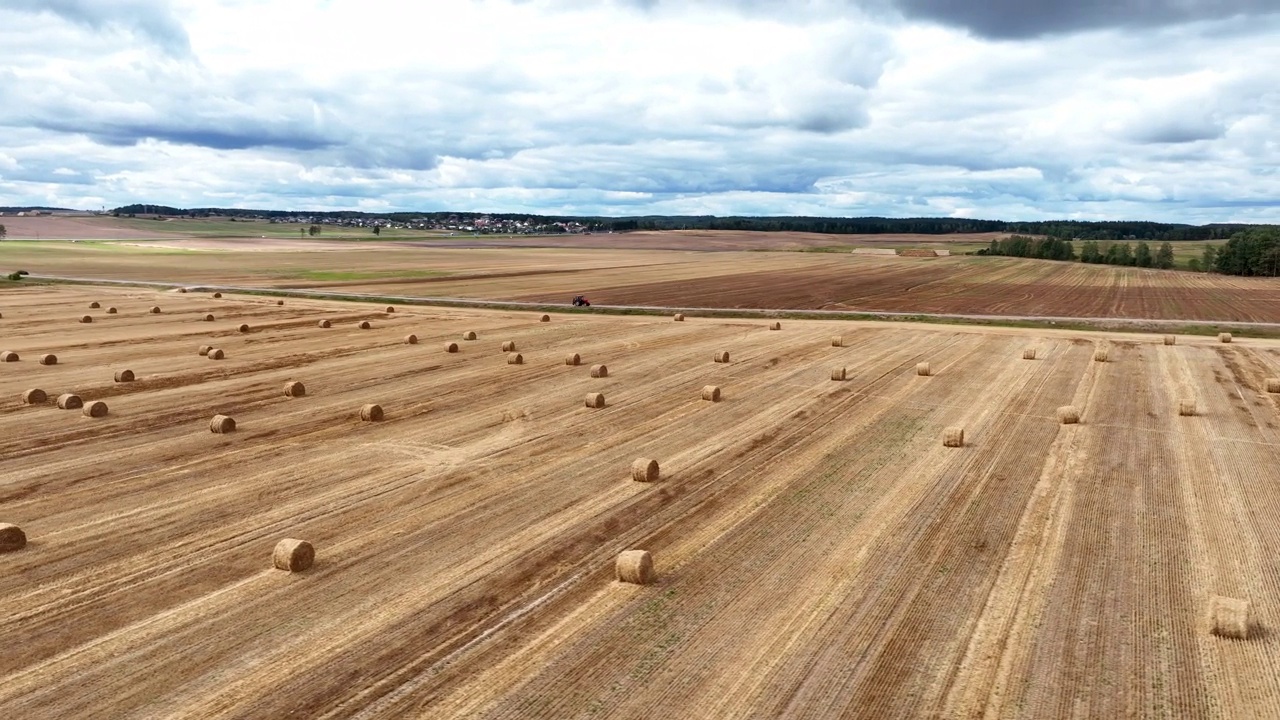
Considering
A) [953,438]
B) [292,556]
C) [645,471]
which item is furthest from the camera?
[953,438]

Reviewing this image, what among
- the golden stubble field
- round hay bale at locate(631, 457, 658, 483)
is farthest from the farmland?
round hay bale at locate(631, 457, 658, 483)

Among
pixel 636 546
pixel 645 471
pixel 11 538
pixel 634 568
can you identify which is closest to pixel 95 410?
pixel 11 538

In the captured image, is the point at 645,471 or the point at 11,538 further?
the point at 645,471

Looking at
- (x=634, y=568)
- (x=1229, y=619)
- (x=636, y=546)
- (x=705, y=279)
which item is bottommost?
(x=636, y=546)

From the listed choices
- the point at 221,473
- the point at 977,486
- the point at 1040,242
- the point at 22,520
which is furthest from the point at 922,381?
the point at 1040,242

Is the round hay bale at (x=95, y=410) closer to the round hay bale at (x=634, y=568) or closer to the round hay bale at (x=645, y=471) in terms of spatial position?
the round hay bale at (x=645, y=471)

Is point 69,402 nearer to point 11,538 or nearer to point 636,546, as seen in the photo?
point 11,538

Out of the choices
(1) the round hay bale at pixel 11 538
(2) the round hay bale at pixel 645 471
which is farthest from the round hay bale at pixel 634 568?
(1) the round hay bale at pixel 11 538
